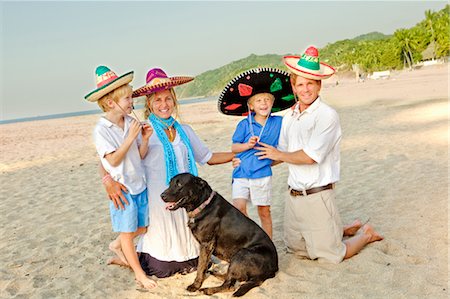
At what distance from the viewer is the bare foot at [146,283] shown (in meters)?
4.01

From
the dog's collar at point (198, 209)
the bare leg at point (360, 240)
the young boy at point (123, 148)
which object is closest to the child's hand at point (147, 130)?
the young boy at point (123, 148)

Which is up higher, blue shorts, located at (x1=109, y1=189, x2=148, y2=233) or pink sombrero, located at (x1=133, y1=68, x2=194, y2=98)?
pink sombrero, located at (x1=133, y1=68, x2=194, y2=98)

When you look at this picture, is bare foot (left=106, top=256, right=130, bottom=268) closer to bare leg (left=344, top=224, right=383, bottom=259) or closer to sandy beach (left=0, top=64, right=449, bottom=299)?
sandy beach (left=0, top=64, right=449, bottom=299)

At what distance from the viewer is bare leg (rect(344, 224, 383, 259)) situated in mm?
4312

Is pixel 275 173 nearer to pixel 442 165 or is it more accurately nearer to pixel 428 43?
pixel 442 165

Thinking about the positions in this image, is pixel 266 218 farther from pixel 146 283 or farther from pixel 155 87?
pixel 155 87

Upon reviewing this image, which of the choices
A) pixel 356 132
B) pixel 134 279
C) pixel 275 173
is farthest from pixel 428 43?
pixel 134 279

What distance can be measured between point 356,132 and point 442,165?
5717mm

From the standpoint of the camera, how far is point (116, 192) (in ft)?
12.7

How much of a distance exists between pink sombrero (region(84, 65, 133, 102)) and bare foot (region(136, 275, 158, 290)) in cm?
182

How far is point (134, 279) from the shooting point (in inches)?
170

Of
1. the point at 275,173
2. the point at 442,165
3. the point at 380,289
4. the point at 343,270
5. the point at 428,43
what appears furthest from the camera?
the point at 428,43

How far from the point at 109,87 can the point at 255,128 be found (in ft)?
5.50

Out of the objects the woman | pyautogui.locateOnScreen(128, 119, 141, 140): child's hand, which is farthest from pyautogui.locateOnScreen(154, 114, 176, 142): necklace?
pyautogui.locateOnScreen(128, 119, 141, 140): child's hand
